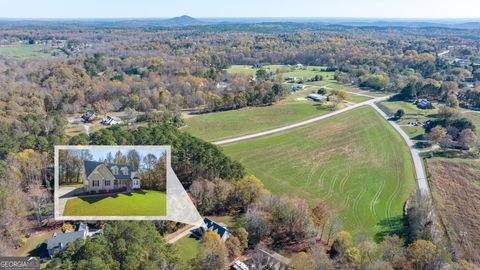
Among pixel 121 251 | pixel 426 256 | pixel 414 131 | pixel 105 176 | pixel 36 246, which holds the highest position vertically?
pixel 105 176

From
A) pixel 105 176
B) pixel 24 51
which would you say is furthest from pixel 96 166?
pixel 24 51

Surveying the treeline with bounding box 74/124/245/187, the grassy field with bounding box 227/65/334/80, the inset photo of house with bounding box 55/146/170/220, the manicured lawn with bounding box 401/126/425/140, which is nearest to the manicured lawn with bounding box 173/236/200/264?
the treeline with bounding box 74/124/245/187

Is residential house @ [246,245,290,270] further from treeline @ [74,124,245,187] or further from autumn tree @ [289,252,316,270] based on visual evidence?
treeline @ [74,124,245,187]

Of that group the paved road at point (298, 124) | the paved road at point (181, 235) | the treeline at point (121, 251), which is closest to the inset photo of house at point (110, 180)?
the treeline at point (121, 251)

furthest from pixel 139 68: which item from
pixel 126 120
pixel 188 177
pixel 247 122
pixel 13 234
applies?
pixel 13 234

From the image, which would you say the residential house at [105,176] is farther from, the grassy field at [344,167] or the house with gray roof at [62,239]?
the grassy field at [344,167]

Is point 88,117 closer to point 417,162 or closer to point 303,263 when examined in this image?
point 417,162

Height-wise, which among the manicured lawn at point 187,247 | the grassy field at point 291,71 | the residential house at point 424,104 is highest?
the grassy field at point 291,71
